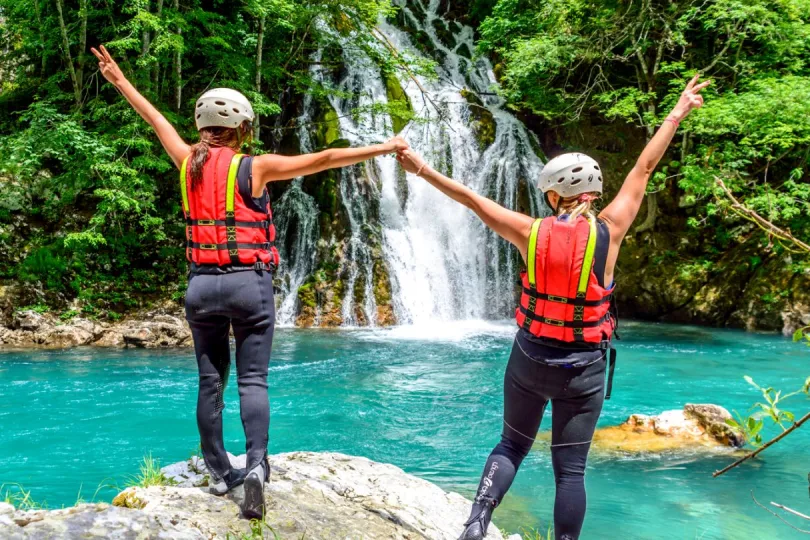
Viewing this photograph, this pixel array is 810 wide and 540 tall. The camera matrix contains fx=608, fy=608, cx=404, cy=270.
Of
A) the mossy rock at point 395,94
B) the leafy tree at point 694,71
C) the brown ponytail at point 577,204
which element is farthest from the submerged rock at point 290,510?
the mossy rock at point 395,94

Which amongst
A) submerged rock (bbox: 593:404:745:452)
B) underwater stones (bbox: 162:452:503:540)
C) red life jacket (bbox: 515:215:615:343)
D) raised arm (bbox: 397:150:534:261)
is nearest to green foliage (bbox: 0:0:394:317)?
submerged rock (bbox: 593:404:745:452)

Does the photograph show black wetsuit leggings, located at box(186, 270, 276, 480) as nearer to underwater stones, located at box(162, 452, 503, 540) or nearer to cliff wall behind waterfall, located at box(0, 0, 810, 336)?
underwater stones, located at box(162, 452, 503, 540)

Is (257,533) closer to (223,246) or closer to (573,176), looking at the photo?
(223,246)

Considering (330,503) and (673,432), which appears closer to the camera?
(330,503)

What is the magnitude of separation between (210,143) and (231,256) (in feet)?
1.86

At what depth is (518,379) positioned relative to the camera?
8.79 ft

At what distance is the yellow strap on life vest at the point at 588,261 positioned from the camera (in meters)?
2.53

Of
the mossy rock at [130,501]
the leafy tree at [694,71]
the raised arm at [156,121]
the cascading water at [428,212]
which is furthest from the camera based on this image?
the cascading water at [428,212]

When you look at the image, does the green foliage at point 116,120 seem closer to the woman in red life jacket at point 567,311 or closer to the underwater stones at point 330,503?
the underwater stones at point 330,503

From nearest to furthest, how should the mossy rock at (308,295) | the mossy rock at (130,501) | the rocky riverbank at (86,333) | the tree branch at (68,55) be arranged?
the mossy rock at (130,501) → the rocky riverbank at (86,333) → the tree branch at (68,55) → the mossy rock at (308,295)

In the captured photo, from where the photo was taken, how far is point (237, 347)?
113 inches

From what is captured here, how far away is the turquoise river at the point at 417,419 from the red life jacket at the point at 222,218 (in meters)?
2.54

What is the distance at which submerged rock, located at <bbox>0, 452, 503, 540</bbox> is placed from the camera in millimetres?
2357

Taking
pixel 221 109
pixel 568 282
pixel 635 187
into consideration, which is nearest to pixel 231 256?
pixel 221 109
